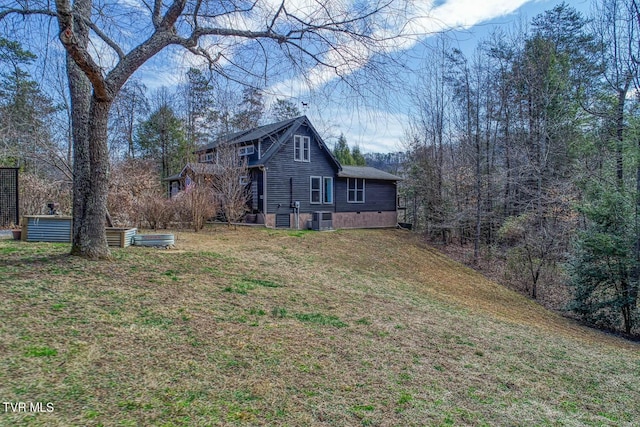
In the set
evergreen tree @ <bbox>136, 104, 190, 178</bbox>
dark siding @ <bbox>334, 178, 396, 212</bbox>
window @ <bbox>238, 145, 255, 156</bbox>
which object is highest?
evergreen tree @ <bbox>136, 104, 190, 178</bbox>

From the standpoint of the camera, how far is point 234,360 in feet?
9.53

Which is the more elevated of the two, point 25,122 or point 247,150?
point 247,150

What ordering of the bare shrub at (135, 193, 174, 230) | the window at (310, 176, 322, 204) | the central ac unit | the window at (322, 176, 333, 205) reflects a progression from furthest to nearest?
the window at (322, 176, 333, 205) < the window at (310, 176, 322, 204) < the central ac unit < the bare shrub at (135, 193, 174, 230)

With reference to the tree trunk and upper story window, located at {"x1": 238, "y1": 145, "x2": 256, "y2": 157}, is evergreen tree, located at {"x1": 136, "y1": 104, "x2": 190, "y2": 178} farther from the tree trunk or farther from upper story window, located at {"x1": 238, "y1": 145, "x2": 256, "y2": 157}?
the tree trunk

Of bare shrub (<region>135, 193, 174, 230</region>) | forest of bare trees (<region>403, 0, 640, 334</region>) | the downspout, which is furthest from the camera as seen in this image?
the downspout

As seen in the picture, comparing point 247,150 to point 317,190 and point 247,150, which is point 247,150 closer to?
point 247,150

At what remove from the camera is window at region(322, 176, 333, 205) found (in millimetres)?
18406

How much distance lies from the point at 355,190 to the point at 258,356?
17.1 metres

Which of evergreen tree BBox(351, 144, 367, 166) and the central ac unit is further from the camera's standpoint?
evergreen tree BBox(351, 144, 367, 166)

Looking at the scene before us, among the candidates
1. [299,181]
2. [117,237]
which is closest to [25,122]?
[117,237]

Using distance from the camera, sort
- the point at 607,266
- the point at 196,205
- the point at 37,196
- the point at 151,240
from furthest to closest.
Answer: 1. the point at 196,205
2. the point at 37,196
3. the point at 607,266
4. the point at 151,240

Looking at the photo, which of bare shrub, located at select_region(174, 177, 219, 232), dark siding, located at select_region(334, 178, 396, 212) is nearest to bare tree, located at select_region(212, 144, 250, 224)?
bare shrub, located at select_region(174, 177, 219, 232)

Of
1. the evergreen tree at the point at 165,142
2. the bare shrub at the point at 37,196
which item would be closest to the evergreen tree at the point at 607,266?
the bare shrub at the point at 37,196

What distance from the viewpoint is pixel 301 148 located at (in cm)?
1722
